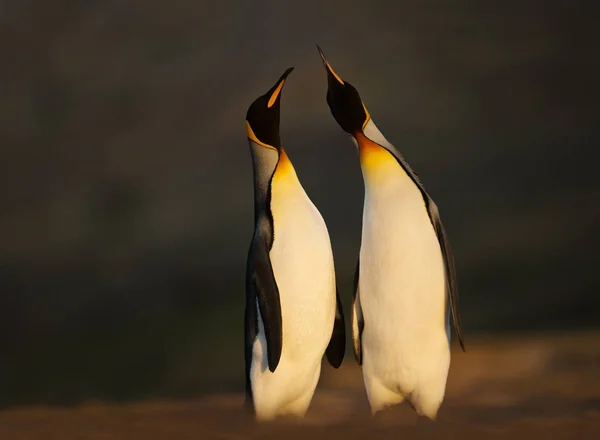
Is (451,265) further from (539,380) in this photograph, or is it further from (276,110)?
(539,380)

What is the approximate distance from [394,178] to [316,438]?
3.87ft

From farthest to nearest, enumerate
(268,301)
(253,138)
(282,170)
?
(253,138) → (282,170) → (268,301)

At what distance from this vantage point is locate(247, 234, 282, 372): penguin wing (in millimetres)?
3447

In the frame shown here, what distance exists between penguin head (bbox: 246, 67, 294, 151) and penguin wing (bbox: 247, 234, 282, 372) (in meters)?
0.41

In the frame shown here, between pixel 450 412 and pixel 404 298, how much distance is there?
621 mm

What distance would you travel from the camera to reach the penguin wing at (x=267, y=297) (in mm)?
3447

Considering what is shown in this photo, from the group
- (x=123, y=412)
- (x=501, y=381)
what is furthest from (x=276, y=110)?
(x=501, y=381)

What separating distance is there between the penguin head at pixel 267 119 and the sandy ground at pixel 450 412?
0.98m

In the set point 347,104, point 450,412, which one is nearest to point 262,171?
point 347,104

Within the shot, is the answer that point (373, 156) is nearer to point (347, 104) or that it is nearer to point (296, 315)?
point (347, 104)

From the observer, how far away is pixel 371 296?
3.62 m

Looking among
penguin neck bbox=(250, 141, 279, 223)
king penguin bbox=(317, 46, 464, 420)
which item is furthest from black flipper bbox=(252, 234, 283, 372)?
king penguin bbox=(317, 46, 464, 420)

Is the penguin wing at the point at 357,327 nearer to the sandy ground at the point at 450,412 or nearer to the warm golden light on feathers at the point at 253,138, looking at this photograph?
the sandy ground at the point at 450,412

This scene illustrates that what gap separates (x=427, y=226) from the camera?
3.59m
